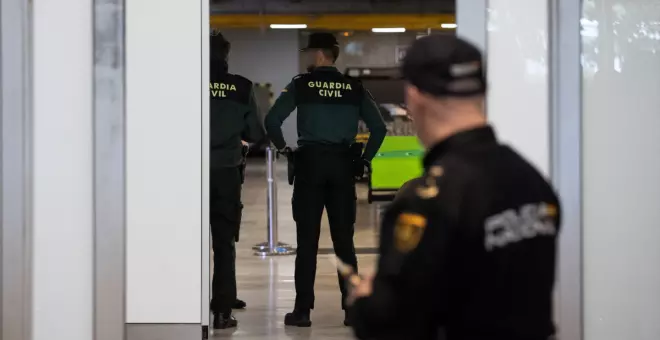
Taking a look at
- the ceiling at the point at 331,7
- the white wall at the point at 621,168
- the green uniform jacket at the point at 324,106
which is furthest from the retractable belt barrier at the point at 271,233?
the ceiling at the point at 331,7

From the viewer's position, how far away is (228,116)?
552 cm

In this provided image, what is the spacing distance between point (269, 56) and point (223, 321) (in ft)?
55.9

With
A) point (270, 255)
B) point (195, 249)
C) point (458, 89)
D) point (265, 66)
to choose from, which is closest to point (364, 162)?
point (195, 249)

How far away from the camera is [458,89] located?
6.02 ft

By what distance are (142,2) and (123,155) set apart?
66 cm

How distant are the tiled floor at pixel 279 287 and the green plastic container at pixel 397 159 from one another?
0.55m

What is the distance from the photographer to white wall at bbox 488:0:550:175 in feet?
14.1

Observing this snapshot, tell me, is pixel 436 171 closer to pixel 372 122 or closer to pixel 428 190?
pixel 428 190

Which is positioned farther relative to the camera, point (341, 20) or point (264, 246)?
point (341, 20)

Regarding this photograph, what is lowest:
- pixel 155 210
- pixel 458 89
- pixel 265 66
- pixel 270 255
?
pixel 270 255

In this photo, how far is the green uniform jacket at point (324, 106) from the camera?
5.55 meters

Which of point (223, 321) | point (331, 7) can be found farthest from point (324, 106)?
point (331, 7)

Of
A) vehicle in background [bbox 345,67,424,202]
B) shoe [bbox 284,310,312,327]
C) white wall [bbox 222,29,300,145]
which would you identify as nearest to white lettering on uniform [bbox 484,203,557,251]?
shoe [bbox 284,310,312,327]

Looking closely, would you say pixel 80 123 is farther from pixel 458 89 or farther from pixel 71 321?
pixel 458 89
